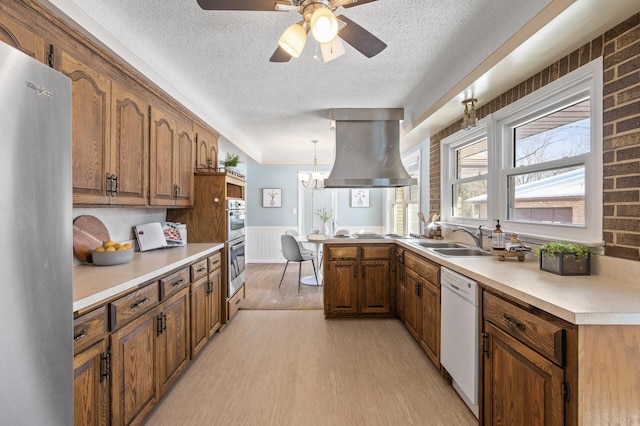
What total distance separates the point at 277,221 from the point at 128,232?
13.7 ft

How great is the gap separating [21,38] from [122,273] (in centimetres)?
120

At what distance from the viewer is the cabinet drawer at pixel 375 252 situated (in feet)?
11.1

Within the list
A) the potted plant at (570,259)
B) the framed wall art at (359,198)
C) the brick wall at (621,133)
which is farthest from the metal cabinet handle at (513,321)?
the framed wall art at (359,198)

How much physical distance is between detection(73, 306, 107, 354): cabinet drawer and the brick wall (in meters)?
2.49

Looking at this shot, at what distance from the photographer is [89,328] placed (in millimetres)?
1294

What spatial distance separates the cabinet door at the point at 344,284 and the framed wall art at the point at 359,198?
3.56 metres

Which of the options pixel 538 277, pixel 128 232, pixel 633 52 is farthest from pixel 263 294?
pixel 633 52

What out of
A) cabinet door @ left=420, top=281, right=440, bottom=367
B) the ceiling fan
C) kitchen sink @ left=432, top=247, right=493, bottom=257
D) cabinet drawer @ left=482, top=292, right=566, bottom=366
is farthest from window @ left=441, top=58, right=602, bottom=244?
the ceiling fan

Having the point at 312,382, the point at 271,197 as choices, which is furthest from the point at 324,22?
the point at 271,197

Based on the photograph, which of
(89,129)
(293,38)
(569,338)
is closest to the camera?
(569,338)

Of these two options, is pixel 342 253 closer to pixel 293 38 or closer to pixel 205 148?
pixel 205 148

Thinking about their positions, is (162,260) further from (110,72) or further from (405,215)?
(405,215)

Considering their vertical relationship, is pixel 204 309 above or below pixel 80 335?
below

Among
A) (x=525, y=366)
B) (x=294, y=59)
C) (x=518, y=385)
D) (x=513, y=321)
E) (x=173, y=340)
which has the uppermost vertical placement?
(x=294, y=59)
